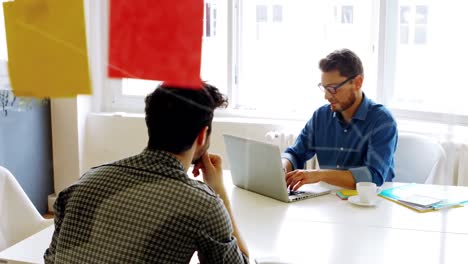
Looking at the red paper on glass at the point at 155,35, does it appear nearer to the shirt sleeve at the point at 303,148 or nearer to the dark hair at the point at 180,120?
the dark hair at the point at 180,120

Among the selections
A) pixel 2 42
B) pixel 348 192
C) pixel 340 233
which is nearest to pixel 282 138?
pixel 348 192

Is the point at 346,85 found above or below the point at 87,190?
above

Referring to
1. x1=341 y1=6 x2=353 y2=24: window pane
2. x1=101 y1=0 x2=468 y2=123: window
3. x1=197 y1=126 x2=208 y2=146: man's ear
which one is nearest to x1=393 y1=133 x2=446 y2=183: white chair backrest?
x1=101 y1=0 x2=468 y2=123: window

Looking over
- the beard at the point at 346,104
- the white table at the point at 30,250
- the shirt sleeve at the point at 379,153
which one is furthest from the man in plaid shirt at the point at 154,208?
the beard at the point at 346,104

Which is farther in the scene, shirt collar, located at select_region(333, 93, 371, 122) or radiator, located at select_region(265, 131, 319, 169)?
radiator, located at select_region(265, 131, 319, 169)

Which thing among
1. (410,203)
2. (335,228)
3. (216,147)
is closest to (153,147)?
(335,228)

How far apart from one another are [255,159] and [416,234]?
433 millimetres

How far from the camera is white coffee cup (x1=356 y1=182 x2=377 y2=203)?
1342 mm

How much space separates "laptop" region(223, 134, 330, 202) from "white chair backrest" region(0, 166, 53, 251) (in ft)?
1.77

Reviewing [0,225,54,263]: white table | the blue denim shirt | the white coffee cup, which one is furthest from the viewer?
the blue denim shirt

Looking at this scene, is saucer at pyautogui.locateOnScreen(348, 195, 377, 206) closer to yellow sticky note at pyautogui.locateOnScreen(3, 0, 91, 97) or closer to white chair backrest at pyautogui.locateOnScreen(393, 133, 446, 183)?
white chair backrest at pyautogui.locateOnScreen(393, 133, 446, 183)

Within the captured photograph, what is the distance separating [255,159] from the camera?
1396 mm

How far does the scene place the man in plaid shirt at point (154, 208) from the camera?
0.76m

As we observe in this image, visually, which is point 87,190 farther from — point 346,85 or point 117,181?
point 346,85
